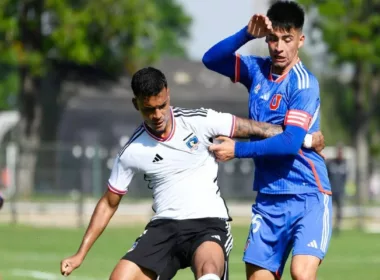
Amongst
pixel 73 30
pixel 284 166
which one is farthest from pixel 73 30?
pixel 284 166

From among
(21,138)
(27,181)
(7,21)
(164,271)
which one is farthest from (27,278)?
(21,138)

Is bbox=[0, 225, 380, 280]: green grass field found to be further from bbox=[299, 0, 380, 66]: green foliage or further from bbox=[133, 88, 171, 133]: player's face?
bbox=[299, 0, 380, 66]: green foliage

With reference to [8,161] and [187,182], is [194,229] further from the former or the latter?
[8,161]

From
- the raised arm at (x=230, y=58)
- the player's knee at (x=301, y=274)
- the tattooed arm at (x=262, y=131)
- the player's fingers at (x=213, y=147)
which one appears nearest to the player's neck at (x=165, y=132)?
the player's fingers at (x=213, y=147)

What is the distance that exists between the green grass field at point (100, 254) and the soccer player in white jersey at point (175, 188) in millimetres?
6276

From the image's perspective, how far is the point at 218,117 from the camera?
29.5ft

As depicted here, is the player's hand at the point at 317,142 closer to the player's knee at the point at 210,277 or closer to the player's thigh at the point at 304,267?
the player's thigh at the point at 304,267

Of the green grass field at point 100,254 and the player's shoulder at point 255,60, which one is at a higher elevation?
the player's shoulder at point 255,60

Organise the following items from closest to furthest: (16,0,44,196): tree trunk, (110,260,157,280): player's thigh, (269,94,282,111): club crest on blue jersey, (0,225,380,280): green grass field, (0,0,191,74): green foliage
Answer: (110,260,157,280): player's thigh < (269,94,282,111): club crest on blue jersey < (0,225,380,280): green grass field < (0,0,191,74): green foliage < (16,0,44,196): tree trunk

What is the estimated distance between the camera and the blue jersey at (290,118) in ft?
28.8

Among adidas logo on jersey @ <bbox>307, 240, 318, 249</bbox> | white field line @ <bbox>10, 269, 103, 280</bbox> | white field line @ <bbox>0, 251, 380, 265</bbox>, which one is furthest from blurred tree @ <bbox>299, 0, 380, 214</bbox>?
adidas logo on jersey @ <bbox>307, 240, 318, 249</bbox>

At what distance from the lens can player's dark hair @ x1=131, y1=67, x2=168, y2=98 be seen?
857cm

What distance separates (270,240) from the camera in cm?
885

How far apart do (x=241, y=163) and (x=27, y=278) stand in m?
18.2
